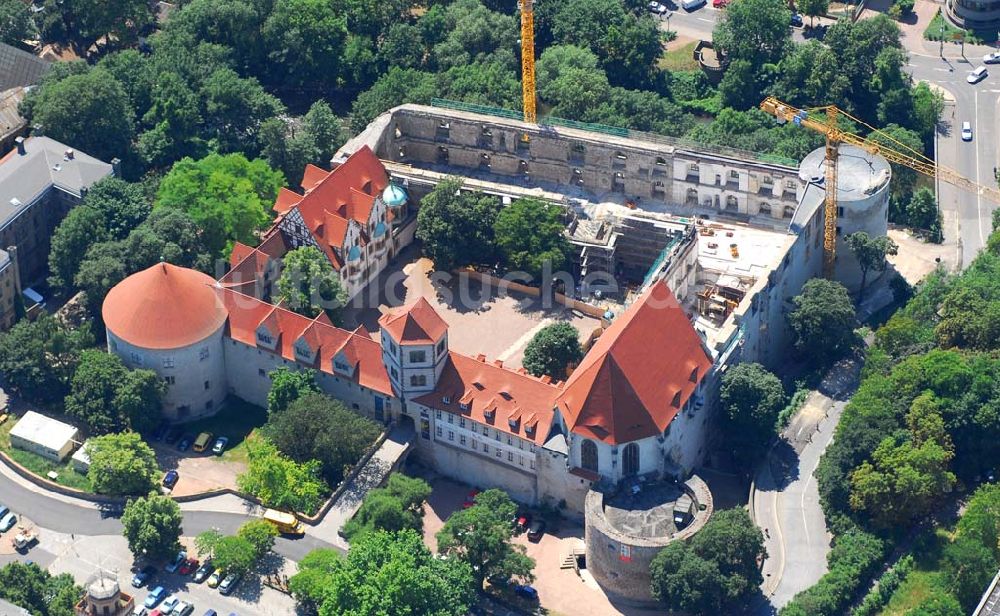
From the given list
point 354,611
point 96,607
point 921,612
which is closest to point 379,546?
point 354,611

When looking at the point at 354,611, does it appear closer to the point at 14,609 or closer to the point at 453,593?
the point at 453,593

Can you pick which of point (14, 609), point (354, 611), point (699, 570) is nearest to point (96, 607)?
point (14, 609)

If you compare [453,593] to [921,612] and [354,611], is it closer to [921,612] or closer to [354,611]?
[354,611]

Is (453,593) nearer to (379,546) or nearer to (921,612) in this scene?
(379,546)

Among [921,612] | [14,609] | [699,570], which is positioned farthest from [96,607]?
[921,612]

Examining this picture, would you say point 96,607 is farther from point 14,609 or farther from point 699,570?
point 699,570
